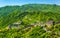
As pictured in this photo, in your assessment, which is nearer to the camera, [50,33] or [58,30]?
[50,33]

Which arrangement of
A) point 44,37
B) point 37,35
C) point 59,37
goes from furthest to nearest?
point 37,35, point 44,37, point 59,37

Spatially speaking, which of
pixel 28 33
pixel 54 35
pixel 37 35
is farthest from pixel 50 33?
pixel 28 33

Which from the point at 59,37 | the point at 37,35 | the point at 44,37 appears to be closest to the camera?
the point at 59,37

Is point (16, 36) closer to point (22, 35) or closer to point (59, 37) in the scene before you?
point (22, 35)

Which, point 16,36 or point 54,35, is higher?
point 16,36

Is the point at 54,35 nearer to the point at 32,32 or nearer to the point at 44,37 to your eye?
the point at 44,37

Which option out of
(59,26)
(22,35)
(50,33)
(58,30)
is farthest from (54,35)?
(22,35)

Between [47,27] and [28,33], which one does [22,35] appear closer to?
[28,33]

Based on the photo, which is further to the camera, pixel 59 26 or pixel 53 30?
pixel 59 26

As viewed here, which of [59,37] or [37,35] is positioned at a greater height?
[37,35]
